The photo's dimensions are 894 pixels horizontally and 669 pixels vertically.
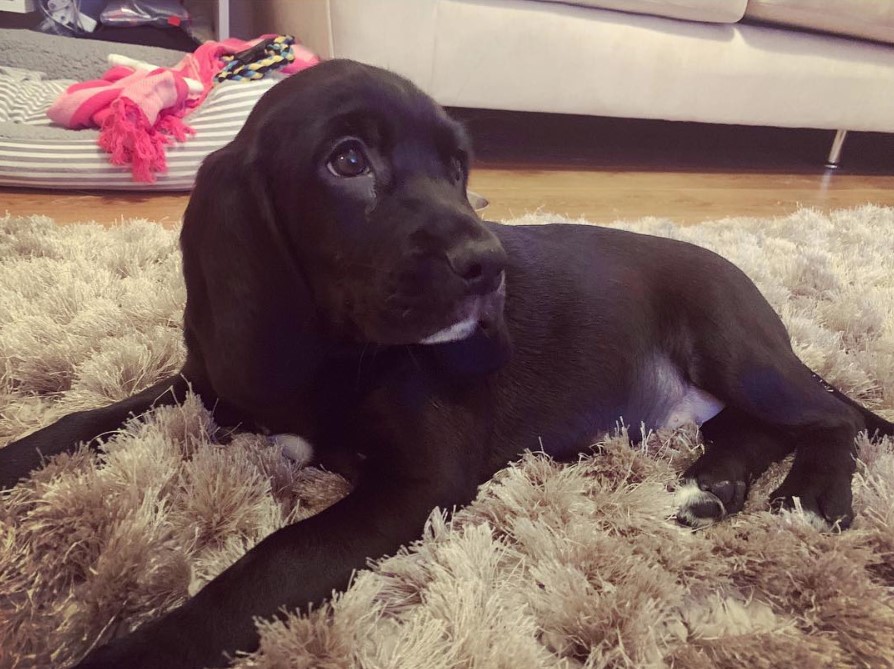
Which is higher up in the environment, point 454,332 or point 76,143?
point 454,332

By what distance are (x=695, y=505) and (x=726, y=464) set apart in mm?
105

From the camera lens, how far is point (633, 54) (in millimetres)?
2920

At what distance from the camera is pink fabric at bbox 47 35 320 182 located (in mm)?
2172

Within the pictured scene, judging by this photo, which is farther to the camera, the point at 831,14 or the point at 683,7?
the point at 831,14

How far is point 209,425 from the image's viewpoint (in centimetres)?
100

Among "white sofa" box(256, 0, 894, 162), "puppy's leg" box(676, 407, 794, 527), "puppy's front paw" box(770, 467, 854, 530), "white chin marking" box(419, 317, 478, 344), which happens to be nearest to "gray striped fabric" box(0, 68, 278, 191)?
"white sofa" box(256, 0, 894, 162)

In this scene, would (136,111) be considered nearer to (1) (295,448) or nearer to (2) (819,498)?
(1) (295,448)

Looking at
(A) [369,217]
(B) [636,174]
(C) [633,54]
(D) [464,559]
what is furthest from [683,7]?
(D) [464,559]

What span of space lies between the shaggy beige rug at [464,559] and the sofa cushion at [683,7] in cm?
228

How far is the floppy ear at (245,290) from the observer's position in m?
0.82

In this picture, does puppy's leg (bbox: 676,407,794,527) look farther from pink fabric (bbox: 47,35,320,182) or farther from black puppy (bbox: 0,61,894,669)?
pink fabric (bbox: 47,35,320,182)

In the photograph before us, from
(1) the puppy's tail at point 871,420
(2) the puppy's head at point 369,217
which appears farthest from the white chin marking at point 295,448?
(1) the puppy's tail at point 871,420

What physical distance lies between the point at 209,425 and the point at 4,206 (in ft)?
5.06

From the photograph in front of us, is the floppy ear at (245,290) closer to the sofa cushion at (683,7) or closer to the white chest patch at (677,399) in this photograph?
the white chest patch at (677,399)
